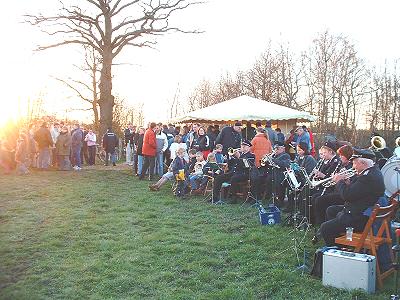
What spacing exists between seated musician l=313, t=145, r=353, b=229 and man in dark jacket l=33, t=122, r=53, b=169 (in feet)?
37.7

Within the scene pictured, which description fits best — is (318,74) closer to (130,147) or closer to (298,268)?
(130,147)

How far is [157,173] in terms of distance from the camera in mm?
16469

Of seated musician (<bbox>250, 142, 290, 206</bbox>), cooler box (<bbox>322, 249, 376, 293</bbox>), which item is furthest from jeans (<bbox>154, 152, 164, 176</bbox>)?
cooler box (<bbox>322, 249, 376, 293</bbox>)

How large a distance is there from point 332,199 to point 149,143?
7.91m

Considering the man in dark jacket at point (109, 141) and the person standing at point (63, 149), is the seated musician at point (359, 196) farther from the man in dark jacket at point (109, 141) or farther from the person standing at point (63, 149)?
the man in dark jacket at point (109, 141)

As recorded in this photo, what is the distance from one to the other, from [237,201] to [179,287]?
5.75m

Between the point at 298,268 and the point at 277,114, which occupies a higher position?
the point at 277,114

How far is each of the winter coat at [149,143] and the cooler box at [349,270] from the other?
9710mm

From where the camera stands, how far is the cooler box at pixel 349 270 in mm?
5336

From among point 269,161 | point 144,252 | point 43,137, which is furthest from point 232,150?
point 43,137

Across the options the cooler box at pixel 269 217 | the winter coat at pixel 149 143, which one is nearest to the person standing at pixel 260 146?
the cooler box at pixel 269 217

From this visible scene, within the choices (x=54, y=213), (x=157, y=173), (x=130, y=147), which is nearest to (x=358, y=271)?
(x=54, y=213)

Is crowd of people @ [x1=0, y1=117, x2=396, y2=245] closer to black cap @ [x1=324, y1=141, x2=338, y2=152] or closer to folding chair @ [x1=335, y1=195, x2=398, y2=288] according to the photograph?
black cap @ [x1=324, y1=141, x2=338, y2=152]

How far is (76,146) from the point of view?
17.7 meters
